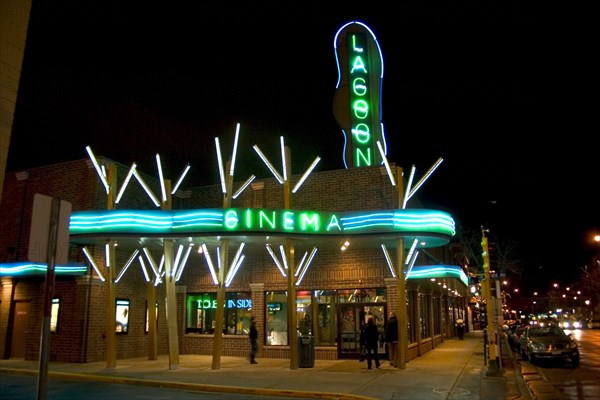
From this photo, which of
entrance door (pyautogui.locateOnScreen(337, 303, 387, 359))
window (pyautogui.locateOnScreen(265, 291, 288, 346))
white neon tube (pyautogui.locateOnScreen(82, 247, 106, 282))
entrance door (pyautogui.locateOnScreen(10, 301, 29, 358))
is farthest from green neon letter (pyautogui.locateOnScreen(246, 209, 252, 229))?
A: entrance door (pyautogui.locateOnScreen(10, 301, 29, 358))

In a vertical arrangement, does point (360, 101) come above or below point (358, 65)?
below

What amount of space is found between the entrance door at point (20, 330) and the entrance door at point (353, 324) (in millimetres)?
12330

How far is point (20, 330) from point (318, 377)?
12903 mm

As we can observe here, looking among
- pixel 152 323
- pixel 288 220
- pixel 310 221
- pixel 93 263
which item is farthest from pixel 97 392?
pixel 310 221

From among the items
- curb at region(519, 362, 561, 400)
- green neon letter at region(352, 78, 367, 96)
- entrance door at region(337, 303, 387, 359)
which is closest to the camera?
curb at region(519, 362, 561, 400)

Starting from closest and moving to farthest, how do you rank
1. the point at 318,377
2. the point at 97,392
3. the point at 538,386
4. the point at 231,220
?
the point at 97,392, the point at 538,386, the point at 318,377, the point at 231,220

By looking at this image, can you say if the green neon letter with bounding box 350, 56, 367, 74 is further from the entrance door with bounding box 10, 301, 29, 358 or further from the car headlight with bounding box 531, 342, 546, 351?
the entrance door with bounding box 10, 301, 29, 358

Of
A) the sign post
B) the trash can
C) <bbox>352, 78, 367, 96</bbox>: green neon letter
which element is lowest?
the trash can

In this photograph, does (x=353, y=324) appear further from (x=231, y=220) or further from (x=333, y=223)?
(x=231, y=220)

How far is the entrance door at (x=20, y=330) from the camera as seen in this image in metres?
21.2

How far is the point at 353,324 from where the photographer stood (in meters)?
21.0

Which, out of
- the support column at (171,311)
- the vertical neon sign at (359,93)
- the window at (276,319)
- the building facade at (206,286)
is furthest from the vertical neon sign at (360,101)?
the support column at (171,311)

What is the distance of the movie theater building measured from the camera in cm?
1761

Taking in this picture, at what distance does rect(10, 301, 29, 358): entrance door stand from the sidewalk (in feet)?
3.18
